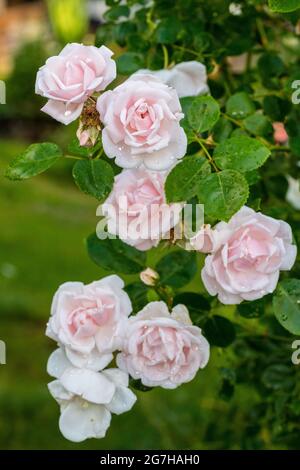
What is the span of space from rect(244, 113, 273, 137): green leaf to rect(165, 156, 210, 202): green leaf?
256mm

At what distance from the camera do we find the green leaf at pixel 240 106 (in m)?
1.09

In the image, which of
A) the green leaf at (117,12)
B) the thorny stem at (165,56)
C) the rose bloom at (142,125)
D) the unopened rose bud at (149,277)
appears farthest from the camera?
the green leaf at (117,12)

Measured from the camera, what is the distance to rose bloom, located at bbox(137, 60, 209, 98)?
1.09 meters

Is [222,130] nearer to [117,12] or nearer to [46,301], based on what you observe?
[117,12]

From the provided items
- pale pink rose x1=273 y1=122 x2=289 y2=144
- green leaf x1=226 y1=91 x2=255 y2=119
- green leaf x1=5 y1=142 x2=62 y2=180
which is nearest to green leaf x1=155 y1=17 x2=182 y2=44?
green leaf x1=226 y1=91 x2=255 y2=119

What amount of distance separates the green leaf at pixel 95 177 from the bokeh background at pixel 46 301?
1.40 ft

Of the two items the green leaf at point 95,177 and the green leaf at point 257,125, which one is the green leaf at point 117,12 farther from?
the green leaf at point 95,177

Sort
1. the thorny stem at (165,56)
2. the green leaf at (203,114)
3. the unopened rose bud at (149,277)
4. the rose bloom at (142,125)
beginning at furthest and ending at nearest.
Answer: the thorny stem at (165,56)
the unopened rose bud at (149,277)
the green leaf at (203,114)
the rose bloom at (142,125)

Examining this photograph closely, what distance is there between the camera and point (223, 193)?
0.80 meters

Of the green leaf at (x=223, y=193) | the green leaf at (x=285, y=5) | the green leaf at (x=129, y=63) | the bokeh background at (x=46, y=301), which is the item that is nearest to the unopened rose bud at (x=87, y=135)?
the green leaf at (x=223, y=193)

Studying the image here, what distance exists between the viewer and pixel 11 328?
348 centimetres

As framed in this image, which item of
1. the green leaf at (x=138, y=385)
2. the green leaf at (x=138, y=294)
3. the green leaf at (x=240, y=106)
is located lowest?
the green leaf at (x=138, y=385)

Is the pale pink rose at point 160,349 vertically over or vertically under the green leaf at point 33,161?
under

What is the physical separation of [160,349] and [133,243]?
111 mm
